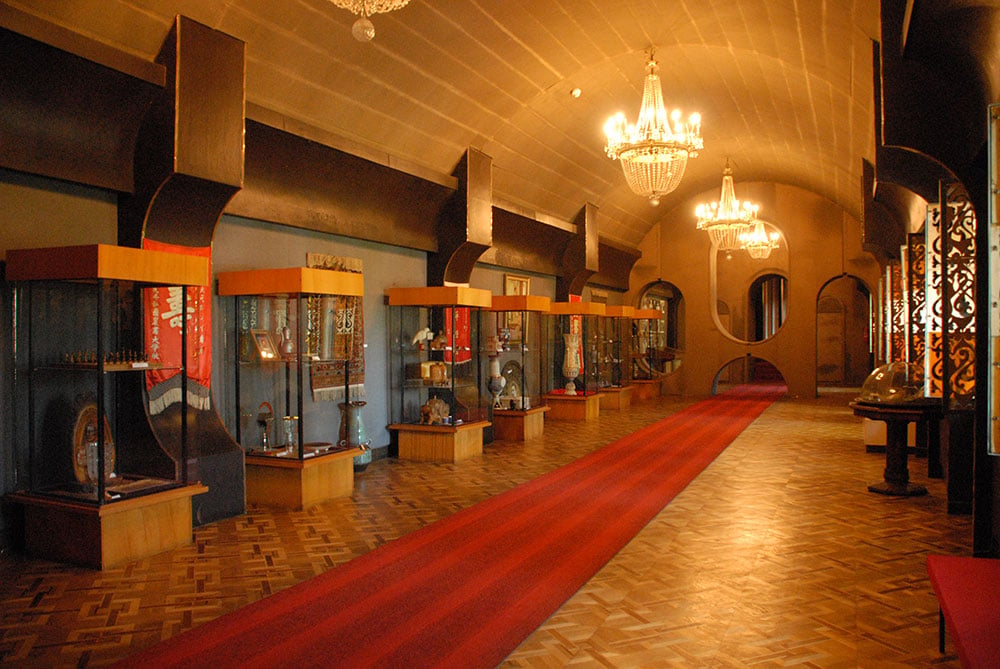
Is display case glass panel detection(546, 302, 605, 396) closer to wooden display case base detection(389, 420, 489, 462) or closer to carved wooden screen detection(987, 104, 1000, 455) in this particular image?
wooden display case base detection(389, 420, 489, 462)

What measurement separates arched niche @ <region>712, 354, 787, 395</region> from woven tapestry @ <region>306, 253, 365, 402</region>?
664 inches

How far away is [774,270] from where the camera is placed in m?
20.5

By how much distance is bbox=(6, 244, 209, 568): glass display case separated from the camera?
5031mm

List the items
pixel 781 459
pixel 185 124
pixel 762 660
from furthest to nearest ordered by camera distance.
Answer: pixel 781 459 < pixel 185 124 < pixel 762 660

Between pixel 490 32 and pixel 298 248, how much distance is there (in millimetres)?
3258

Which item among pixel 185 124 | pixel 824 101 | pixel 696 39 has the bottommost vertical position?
pixel 185 124

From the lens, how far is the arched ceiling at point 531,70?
21.9ft

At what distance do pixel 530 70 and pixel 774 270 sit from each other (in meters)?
13.1

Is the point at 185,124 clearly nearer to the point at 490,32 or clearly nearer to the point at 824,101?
the point at 490,32

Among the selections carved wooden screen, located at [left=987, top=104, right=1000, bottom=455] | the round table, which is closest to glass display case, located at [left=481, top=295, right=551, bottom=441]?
the round table

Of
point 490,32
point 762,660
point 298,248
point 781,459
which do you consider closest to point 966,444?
point 781,459

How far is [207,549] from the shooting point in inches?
214

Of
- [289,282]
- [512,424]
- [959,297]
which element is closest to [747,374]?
[512,424]

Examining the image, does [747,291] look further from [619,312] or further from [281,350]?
[281,350]
